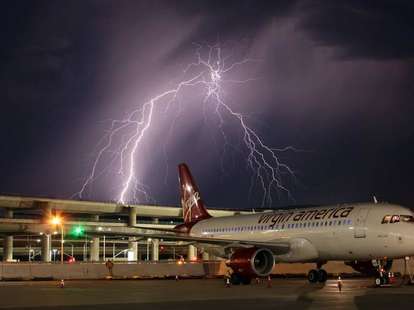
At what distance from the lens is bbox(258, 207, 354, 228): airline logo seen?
32.3 meters

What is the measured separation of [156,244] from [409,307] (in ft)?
266

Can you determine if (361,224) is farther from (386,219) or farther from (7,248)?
(7,248)

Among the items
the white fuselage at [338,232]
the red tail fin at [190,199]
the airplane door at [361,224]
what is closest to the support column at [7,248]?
the red tail fin at [190,199]

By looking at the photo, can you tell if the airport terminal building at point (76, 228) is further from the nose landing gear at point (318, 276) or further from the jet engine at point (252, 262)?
the nose landing gear at point (318, 276)

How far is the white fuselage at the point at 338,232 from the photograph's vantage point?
97.1 feet

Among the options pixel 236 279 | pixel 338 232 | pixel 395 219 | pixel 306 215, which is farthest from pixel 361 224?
pixel 236 279

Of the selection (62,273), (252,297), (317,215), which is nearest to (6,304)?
(252,297)

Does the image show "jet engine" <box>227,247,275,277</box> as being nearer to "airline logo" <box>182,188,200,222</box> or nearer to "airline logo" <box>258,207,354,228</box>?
"airline logo" <box>258,207,354,228</box>

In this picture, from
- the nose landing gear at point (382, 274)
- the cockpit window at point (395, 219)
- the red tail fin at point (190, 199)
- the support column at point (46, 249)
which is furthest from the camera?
the support column at point (46, 249)

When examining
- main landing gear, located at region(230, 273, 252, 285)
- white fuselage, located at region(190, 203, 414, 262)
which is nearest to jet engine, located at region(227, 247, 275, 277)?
main landing gear, located at region(230, 273, 252, 285)

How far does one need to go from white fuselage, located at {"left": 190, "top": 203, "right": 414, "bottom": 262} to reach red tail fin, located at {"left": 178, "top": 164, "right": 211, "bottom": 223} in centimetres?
780

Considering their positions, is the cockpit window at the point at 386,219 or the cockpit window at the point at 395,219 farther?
the cockpit window at the point at 386,219

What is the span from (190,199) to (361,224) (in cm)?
1844

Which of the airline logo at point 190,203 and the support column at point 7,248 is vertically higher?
the support column at point 7,248
